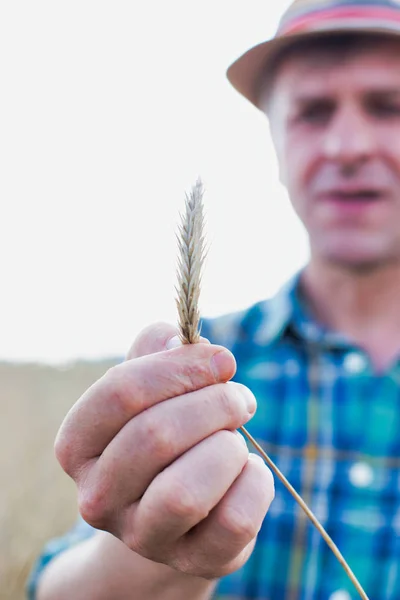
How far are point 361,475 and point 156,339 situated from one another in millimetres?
1519

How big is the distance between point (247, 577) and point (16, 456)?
778 cm

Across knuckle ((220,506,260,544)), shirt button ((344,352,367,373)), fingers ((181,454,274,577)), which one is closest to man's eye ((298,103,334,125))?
shirt button ((344,352,367,373))

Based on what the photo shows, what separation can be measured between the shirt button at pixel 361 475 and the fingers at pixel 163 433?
1477 mm

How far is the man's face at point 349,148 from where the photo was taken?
2.63 metres

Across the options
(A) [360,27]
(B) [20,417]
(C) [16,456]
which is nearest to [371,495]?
(A) [360,27]

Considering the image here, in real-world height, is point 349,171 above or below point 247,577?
above

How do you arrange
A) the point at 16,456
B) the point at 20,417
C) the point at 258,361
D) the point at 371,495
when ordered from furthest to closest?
the point at 20,417, the point at 16,456, the point at 258,361, the point at 371,495

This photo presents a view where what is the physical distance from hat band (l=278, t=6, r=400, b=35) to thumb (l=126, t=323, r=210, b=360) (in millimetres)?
1788

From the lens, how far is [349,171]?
8.82ft

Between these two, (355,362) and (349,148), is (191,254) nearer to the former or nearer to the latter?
(349,148)

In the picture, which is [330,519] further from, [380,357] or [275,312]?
[275,312]

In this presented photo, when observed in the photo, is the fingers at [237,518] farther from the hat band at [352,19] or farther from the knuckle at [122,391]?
the hat band at [352,19]

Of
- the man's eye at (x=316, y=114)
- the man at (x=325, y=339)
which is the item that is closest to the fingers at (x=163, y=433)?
the man at (x=325, y=339)

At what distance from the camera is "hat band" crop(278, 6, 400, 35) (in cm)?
258
